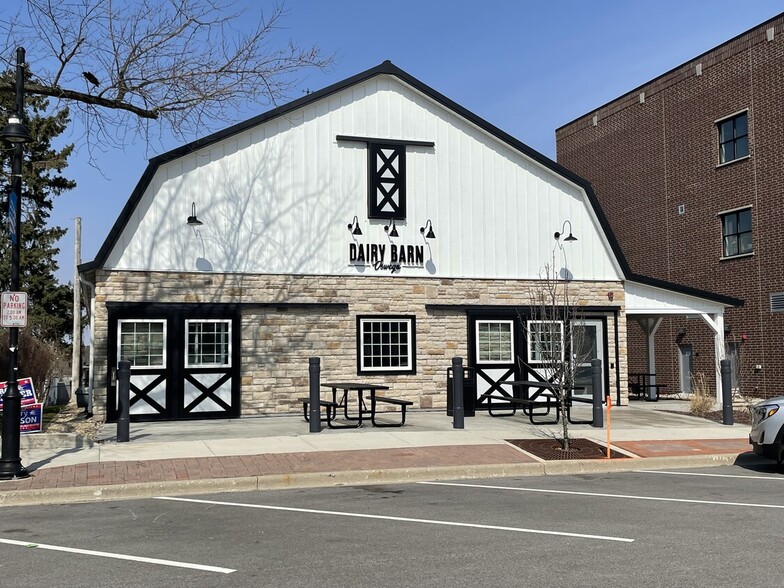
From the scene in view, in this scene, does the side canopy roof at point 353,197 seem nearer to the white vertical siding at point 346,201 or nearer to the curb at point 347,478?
the white vertical siding at point 346,201

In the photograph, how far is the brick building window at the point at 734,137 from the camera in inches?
1017

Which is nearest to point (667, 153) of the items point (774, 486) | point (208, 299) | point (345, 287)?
point (345, 287)

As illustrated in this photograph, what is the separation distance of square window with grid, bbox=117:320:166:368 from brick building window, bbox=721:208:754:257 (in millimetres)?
18251

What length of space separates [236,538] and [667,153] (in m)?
25.8

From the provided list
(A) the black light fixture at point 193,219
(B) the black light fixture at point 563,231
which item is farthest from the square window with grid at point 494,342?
(A) the black light fixture at point 193,219

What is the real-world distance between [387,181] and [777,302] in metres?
12.9

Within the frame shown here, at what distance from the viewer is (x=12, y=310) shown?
10422 millimetres

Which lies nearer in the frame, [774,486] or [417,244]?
[774,486]

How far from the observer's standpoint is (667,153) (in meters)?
29.3

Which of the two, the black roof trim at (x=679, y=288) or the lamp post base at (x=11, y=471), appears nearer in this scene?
the lamp post base at (x=11, y=471)

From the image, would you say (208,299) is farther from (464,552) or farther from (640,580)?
(640,580)

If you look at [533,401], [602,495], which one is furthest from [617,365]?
[602,495]

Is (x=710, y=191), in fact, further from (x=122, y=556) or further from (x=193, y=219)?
(x=122, y=556)

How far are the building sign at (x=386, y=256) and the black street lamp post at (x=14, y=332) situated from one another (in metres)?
9.01
